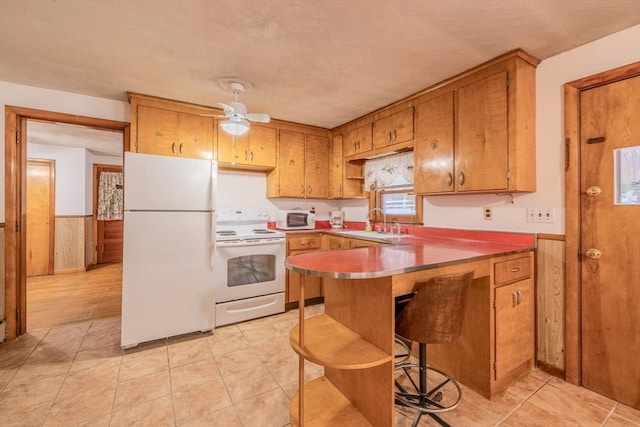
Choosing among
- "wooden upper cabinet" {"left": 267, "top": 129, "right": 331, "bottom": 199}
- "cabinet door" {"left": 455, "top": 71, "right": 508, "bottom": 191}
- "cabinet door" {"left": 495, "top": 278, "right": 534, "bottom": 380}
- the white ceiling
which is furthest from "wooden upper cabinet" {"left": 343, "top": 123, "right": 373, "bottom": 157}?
"cabinet door" {"left": 495, "top": 278, "right": 534, "bottom": 380}

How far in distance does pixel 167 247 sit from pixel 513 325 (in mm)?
2747

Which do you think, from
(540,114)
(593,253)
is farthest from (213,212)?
(593,253)

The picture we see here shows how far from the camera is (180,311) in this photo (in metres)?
2.53

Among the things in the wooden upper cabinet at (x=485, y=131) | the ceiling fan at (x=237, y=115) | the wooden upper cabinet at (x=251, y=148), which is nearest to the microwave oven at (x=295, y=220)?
the wooden upper cabinet at (x=251, y=148)

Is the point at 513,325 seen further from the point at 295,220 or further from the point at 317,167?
the point at 317,167

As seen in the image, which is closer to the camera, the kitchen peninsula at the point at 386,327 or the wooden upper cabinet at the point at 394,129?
the kitchen peninsula at the point at 386,327

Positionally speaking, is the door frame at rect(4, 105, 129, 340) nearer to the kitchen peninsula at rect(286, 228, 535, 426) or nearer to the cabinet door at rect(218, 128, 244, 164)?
the cabinet door at rect(218, 128, 244, 164)

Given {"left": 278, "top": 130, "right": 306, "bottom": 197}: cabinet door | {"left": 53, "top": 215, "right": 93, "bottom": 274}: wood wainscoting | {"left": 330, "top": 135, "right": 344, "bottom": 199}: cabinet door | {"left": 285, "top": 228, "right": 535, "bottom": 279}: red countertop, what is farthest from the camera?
{"left": 53, "top": 215, "right": 93, "bottom": 274}: wood wainscoting

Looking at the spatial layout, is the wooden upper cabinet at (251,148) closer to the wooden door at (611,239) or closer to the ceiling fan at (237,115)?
the ceiling fan at (237,115)

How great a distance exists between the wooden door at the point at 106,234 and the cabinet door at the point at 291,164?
424cm

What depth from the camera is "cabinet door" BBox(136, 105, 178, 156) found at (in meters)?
2.75

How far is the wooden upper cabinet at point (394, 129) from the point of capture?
9.12ft

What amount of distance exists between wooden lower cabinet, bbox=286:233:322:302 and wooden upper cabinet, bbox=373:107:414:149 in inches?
52.2

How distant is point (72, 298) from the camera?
3615 millimetres
